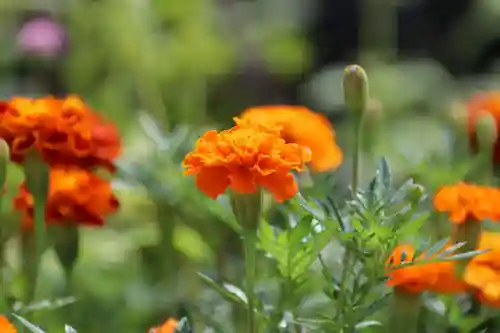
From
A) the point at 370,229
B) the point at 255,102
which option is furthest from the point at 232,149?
the point at 255,102

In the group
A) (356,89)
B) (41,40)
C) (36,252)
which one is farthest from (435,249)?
(41,40)

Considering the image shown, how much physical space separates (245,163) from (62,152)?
0.17m

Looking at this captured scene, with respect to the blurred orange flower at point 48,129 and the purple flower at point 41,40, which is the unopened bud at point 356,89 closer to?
the blurred orange flower at point 48,129

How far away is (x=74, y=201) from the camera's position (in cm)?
65

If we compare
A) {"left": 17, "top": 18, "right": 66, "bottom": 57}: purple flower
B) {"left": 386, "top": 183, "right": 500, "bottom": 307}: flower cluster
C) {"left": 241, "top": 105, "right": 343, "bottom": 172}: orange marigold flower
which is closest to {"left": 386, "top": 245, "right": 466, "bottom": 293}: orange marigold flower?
{"left": 386, "top": 183, "right": 500, "bottom": 307}: flower cluster

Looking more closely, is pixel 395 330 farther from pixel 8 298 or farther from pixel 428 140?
pixel 428 140

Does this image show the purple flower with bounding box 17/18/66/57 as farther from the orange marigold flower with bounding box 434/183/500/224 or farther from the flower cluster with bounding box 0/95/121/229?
the orange marigold flower with bounding box 434/183/500/224

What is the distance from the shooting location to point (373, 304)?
0.51 m

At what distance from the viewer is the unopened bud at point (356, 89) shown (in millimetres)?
596

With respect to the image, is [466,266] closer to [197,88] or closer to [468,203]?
[468,203]

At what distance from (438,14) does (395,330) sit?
1886 mm

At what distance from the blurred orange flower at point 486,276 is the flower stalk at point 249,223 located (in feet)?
0.45

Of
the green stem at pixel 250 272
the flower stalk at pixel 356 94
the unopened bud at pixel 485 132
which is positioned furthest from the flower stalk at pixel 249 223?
the unopened bud at pixel 485 132

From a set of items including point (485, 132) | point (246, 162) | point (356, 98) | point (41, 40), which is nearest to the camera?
point (246, 162)
